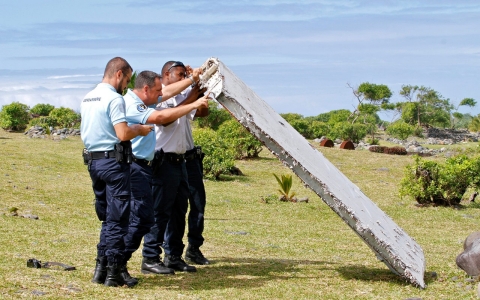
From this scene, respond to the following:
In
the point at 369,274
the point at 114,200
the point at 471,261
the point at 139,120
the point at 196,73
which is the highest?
the point at 196,73

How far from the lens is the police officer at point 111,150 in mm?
5941

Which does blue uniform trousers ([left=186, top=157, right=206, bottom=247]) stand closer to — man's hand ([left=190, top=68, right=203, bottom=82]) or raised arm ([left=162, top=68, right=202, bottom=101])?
raised arm ([left=162, top=68, right=202, bottom=101])

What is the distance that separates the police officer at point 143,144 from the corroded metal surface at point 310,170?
26 centimetres

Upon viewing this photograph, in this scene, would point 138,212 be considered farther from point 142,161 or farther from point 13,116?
point 13,116

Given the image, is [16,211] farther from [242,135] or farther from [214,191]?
[242,135]

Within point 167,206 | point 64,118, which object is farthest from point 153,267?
point 64,118

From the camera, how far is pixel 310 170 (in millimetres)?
6109

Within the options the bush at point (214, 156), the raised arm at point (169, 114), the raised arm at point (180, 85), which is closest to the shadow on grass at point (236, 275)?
the raised arm at point (169, 114)

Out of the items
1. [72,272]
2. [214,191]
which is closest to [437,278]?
[72,272]

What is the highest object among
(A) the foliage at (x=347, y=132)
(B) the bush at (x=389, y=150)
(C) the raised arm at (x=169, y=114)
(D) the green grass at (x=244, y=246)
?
(C) the raised arm at (x=169, y=114)

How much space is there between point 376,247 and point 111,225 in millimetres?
2459

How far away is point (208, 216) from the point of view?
12.8 meters

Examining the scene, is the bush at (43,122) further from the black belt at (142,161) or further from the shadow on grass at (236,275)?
the black belt at (142,161)

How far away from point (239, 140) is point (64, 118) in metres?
19.6
